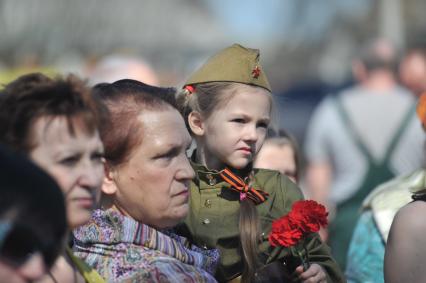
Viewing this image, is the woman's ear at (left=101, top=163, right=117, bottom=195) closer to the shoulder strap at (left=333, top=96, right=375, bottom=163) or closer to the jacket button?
the jacket button

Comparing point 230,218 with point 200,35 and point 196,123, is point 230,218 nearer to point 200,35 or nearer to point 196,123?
point 196,123

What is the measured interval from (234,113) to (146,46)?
72.0ft

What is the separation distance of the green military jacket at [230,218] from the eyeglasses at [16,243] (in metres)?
1.93

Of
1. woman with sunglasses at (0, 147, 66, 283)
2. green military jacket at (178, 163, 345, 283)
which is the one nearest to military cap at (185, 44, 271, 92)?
green military jacket at (178, 163, 345, 283)

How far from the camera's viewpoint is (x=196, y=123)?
4.45m

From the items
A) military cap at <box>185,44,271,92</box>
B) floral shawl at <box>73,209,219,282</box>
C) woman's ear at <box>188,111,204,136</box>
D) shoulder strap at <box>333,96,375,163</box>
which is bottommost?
shoulder strap at <box>333,96,375,163</box>

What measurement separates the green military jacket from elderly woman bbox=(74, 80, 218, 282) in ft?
1.60

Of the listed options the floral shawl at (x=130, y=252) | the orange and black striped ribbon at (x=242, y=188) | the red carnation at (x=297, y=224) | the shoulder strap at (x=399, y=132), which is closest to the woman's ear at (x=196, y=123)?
the orange and black striped ribbon at (x=242, y=188)

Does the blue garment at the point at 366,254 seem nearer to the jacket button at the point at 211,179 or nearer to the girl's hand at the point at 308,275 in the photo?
the girl's hand at the point at 308,275

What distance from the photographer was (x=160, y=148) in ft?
11.5

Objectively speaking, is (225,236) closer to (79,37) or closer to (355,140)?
(355,140)

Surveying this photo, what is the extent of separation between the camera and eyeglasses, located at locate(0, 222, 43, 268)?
2131 mm

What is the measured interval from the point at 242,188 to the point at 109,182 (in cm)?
84

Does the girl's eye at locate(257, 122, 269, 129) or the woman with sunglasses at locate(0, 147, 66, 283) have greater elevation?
the woman with sunglasses at locate(0, 147, 66, 283)
